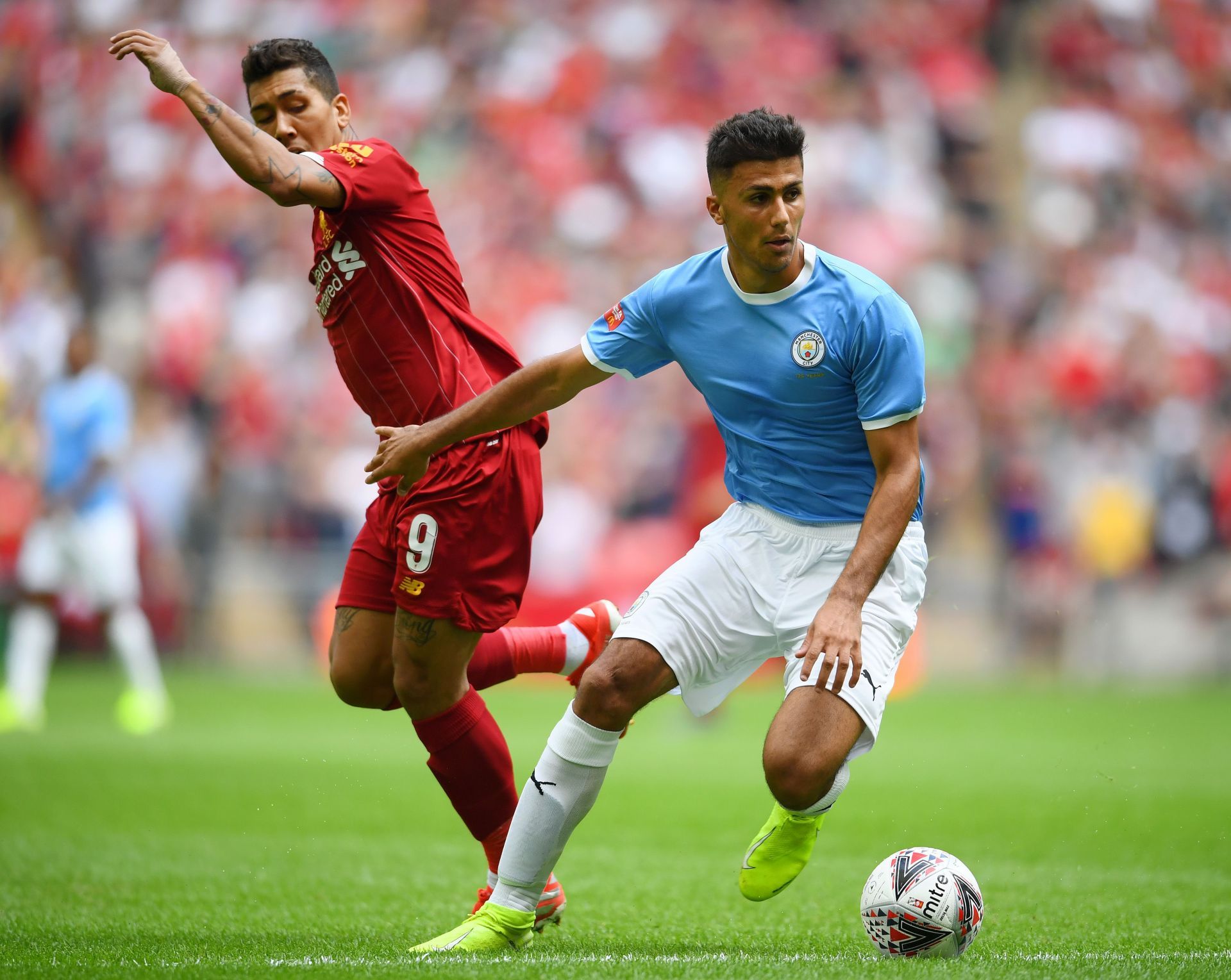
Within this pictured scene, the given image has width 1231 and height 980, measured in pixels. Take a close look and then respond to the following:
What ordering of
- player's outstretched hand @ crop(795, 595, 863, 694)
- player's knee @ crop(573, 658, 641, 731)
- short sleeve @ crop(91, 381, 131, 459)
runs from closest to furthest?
1. player's outstretched hand @ crop(795, 595, 863, 694)
2. player's knee @ crop(573, 658, 641, 731)
3. short sleeve @ crop(91, 381, 131, 459)

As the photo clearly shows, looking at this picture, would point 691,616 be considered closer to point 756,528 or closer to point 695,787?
point 756,528

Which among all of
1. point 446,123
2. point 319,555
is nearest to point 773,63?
point 446,123

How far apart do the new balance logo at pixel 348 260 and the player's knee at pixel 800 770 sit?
1.99 m

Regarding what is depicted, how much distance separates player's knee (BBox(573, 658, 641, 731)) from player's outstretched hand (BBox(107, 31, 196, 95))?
2.08 meters

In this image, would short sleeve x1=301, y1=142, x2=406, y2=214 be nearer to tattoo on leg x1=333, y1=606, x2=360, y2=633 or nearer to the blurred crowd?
tattoo on leg x1=333, y1=606, x2=360, y2=633

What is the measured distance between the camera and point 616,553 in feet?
49.6

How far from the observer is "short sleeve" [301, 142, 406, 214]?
4.74 meters

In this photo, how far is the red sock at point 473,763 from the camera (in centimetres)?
498

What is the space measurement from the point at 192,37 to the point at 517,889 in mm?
16715

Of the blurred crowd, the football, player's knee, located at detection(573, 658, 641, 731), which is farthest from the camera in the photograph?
the blurred crowd

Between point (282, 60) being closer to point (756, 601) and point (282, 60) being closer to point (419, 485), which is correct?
point (419, 485)

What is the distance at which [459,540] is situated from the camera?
4.89 meters

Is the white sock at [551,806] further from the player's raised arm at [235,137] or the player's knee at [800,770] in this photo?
the player's raised arm at [235,137]

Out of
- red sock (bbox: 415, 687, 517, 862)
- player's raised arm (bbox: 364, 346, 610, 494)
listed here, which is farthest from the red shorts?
red sock (bbox: 415, 687, 517, 862)
